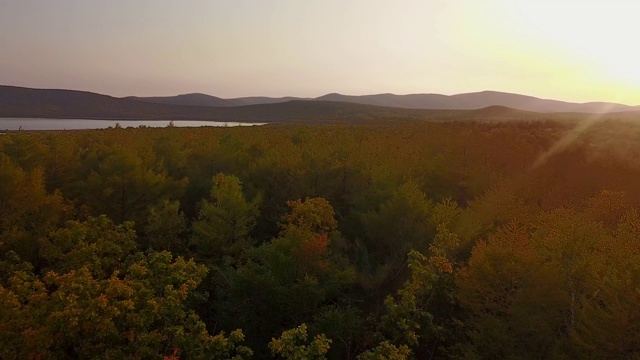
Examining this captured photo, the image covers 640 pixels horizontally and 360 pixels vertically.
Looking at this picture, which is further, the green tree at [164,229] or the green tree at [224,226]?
the green tree at [164,229]

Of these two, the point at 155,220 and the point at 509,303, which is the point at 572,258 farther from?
the point at 155,220

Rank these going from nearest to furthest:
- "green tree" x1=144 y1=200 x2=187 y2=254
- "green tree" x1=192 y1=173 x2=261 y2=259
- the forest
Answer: the forest < "green tree" x1=192 y1=173 x2=261 y2=259 < "green tree" x1=144 y1=200 x2=187 y2=254

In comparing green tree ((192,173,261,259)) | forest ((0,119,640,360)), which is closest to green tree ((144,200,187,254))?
forest ((0,119,640,360))

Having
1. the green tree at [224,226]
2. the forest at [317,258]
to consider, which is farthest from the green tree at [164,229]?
the green tree at [224,226]

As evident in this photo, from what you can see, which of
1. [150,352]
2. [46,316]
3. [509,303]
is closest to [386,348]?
[509,303]

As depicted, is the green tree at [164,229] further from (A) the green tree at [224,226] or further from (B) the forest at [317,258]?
(A) the green tree at [224,226]

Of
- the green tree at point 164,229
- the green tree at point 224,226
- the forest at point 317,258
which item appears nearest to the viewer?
the forest at point 317,258

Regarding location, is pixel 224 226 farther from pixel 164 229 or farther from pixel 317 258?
pixel 317 258

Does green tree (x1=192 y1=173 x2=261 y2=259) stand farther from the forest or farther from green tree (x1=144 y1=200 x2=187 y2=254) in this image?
green tree (x1=144 y1=200 x2=187 y2=254)
